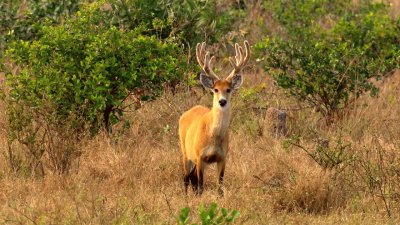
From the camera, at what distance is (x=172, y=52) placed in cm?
1120

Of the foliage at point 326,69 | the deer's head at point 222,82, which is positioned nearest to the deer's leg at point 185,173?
the deer's head at point 222,82

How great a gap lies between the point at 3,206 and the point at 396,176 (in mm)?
3633

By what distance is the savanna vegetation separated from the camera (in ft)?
27.9

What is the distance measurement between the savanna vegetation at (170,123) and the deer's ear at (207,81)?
0.94 metres

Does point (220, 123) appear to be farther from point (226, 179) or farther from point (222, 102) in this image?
point (226, 179)

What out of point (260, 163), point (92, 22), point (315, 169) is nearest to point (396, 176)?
point (315, 169)

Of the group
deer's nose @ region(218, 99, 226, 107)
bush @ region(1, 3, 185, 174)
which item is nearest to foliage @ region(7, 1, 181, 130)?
bush @ region(1, 3, 185, 174)

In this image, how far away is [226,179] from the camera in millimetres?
9789

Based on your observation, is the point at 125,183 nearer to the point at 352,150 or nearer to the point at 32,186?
the point at 32,186

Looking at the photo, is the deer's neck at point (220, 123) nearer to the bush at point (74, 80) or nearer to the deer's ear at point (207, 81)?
the deer's ear at point (207, 81)

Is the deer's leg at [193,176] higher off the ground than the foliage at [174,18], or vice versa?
the foliage at [174,18]

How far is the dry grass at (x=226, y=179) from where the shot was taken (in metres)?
8.13

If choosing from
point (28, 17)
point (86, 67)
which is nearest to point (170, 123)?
point (86, 67)

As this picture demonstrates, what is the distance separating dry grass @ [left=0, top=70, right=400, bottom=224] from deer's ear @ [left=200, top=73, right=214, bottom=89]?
0.93 m
